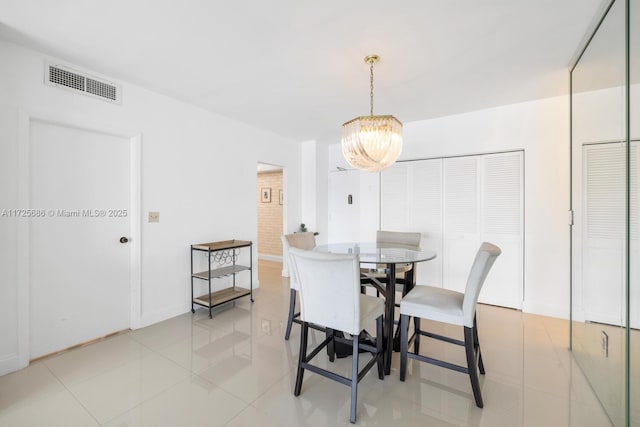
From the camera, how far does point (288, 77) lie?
276 centimetres

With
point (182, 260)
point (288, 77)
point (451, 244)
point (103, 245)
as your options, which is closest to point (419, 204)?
point (451, 244)

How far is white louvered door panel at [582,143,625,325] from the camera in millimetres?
1680

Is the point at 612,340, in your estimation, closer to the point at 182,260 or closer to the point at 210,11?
the point at 210,11

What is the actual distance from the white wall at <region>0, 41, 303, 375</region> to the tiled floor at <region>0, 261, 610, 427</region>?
0.55 m

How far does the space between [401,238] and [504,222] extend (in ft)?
4.72

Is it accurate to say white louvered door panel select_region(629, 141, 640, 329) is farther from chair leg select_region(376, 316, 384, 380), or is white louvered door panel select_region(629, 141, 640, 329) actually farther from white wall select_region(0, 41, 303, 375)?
white wall select_region(0, 41, 303, 375)

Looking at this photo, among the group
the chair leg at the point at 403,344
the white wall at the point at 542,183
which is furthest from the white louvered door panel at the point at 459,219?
the chair leg at the point at 403,344

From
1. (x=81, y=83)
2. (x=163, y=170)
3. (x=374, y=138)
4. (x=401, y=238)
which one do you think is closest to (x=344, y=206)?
(x=401, y=238)

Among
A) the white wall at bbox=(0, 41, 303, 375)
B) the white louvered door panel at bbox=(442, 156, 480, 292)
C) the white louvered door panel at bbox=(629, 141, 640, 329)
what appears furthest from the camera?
the white louvered door panel at bbox=(442, 156, 480, 292)

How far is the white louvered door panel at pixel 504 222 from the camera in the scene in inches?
140

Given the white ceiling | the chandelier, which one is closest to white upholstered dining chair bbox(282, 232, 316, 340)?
the chandelier

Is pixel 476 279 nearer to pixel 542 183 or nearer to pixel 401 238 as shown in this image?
pixel 401 238

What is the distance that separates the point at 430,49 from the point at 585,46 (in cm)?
120

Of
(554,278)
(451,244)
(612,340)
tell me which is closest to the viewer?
(612,340)
